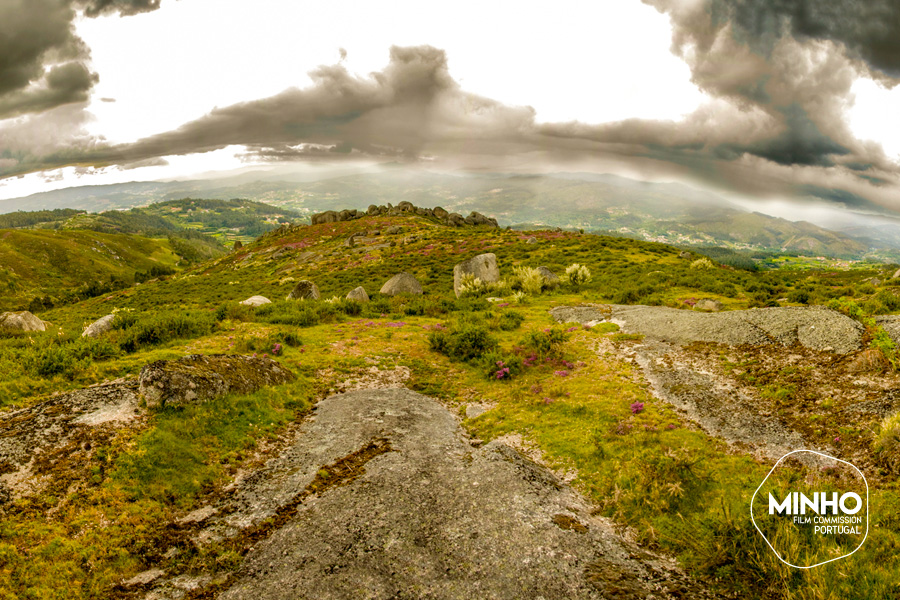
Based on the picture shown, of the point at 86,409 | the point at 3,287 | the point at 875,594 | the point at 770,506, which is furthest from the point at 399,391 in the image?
the point at 3,287

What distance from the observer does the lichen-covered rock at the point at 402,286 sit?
37.2 m

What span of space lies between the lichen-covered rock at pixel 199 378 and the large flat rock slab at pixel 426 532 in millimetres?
2802

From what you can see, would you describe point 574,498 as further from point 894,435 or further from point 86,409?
point 86,409

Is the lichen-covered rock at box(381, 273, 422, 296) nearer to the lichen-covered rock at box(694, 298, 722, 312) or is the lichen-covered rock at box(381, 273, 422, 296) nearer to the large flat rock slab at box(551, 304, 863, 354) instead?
the large flat rock slab at box(551, 304, 863, 354)

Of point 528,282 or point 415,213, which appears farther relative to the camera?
point 415,213

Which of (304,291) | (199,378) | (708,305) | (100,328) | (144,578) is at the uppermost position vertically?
(100,328)

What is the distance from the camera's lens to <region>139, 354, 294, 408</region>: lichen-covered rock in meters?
9.35

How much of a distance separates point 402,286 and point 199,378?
27970 millimetres

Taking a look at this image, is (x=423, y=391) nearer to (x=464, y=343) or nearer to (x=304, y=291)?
(x=464, y=343)

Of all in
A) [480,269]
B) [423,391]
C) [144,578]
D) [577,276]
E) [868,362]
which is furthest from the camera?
[480,269]

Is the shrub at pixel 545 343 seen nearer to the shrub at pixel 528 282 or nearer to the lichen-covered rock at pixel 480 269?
the shrub at pixel 528 282

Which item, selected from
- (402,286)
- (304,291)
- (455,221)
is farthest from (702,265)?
(455,221)

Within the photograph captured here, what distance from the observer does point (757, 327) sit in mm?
15273

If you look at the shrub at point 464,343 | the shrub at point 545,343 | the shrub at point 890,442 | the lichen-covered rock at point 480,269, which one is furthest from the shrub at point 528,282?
the shrub at point 890,442
